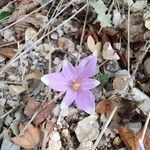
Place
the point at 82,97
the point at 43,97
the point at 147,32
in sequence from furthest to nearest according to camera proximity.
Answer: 1. the point at 147,32
2. the point at 43,97
3. the point at 82,97

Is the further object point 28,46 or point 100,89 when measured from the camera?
Result: point 28,46

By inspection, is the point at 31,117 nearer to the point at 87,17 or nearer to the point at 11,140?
the point at 11,140

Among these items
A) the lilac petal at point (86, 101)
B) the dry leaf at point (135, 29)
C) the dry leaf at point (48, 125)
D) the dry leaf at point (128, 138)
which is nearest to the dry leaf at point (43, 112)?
the dry leaf at point (48, 125)

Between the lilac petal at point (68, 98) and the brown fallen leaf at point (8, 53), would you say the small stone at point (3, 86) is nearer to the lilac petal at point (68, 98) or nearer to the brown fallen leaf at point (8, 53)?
the brown fallen leaf at point (8, 53)

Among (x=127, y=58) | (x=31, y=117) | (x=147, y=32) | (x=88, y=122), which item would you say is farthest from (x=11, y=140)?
(x=147, y=32)

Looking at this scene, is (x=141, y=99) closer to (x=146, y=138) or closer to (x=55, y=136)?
(x=146, y=138)

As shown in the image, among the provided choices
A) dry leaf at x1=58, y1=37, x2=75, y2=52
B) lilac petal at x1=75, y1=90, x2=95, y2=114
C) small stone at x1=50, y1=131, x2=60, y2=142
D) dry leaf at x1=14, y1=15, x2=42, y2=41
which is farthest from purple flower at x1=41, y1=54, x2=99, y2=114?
dry leaf at x1=14, y1=15, x2=42, y2=41
